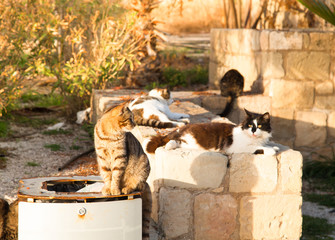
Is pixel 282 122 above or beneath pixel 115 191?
beneath

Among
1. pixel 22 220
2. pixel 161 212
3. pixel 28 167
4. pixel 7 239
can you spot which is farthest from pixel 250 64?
pixel 22 220

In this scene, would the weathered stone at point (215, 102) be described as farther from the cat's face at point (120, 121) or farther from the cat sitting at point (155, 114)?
the cat's face at point (120, 121)

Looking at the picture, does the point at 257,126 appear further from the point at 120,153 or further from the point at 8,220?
the point at 8,220

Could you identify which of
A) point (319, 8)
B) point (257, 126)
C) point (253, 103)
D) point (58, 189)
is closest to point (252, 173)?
point (257, 126)

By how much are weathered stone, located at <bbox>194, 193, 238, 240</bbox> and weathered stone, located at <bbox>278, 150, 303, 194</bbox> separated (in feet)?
1.44

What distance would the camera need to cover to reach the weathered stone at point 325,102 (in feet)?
26.6

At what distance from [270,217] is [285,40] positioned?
429 cm

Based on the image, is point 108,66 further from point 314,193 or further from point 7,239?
point 7,239

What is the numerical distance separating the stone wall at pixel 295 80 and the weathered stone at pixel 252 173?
3685mm

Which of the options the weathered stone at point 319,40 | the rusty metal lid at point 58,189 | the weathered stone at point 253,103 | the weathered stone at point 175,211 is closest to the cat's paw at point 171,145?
the weathered stone at point 175,211

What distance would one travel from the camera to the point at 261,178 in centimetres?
411

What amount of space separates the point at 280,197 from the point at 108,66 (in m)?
4.38

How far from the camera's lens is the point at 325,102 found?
26.7 feet

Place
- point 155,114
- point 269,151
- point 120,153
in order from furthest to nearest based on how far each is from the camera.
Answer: point 155,114
point 269,151
point 120,153
